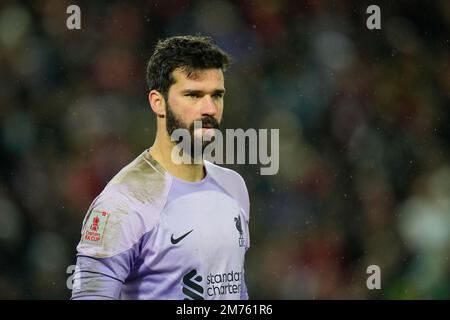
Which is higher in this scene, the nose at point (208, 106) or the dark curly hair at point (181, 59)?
the dark curly hair at point (181, 59)

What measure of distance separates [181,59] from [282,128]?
263cm

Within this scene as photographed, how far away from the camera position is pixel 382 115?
6.07 m

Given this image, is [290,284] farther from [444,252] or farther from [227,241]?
[227,241]

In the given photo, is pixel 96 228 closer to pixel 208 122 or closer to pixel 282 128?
pixel 208 122

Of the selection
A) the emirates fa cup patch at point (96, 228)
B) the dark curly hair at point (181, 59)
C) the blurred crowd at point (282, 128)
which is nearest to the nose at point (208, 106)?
the dark curly hair at point (181, 59)

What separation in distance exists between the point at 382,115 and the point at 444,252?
112cm

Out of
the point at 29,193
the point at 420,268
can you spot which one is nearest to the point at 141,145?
the point at 29,193

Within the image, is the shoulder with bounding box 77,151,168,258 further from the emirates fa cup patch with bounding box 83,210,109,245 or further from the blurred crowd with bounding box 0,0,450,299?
the blurred crowd with bounding box 0,0,450,299

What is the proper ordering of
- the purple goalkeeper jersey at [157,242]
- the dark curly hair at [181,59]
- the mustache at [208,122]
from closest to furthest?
1. the purple goalkeeper jersey at [157,242]
2. the mustache at [208,122]
3. the dark curly hair at [181,59]

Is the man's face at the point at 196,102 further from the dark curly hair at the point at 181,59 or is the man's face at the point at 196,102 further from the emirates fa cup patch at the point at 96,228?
the emirates fa cup patch at the point at 96,228

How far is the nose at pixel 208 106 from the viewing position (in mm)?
3238

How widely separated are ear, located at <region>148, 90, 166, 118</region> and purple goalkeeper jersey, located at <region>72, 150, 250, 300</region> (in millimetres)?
186

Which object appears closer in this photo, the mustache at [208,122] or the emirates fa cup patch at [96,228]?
the emirates fa cup patch at [96,228]

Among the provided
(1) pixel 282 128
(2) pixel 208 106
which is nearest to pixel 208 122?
(2) pixel 208 106
